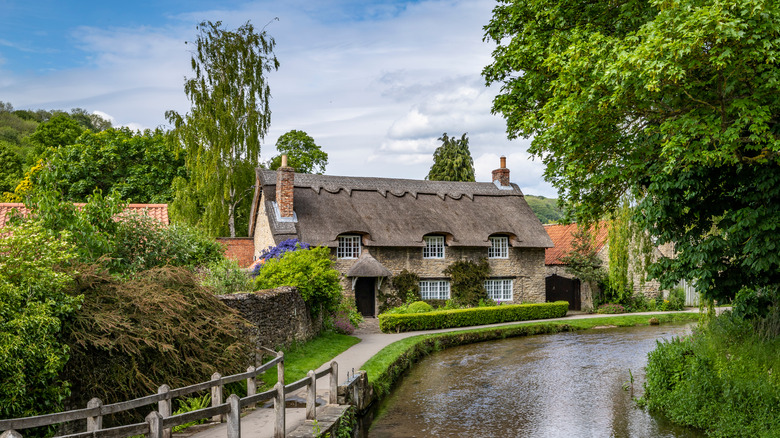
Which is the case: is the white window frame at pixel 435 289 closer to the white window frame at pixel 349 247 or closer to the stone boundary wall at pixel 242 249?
the white window frame at pixel 349 247

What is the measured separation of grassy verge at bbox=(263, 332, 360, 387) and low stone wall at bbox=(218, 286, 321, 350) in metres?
0.34

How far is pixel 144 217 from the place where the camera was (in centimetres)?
1476

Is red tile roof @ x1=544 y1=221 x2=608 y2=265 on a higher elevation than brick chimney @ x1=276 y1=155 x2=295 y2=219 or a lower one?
lower

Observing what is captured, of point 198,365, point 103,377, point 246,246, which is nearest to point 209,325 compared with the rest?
point 198,365

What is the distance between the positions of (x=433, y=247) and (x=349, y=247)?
4639 mm

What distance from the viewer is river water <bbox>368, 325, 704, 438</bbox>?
37.2 ft

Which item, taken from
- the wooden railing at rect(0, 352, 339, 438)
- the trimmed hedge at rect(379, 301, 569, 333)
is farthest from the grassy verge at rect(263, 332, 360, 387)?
the wooden railing at rect(0, 352, 339, 438)

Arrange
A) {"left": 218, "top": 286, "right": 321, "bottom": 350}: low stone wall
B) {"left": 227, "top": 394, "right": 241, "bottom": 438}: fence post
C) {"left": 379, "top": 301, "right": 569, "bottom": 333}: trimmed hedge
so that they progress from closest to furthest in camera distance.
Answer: {"left": 227, "top": 394, "right": 241, "bottom": 438}: fence post < {"left": 218, "top": 286, "right": 321, "bottom": 350}: low stone wall < {"left": 379, "top": 301, "right": 569, "bottom": 333}: trimmed hedge

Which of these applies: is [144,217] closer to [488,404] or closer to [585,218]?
[488,404]

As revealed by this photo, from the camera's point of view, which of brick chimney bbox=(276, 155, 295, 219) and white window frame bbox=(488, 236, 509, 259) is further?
white window frame bbox=(488, 236, 509, 259)

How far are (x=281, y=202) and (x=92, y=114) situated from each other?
2051 inches

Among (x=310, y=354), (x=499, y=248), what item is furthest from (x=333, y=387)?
(x=499, y=248)

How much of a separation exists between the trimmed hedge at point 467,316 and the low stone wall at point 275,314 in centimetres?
526

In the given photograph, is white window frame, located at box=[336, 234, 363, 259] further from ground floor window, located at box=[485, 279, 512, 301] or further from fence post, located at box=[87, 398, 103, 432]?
fence post, located at box=[87, 398, 103, 432]
